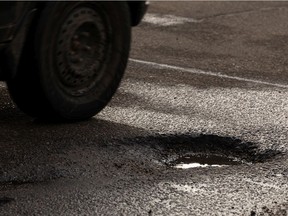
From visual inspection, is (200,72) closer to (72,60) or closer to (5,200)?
(72,60)

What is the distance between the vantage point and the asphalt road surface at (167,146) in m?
5.12

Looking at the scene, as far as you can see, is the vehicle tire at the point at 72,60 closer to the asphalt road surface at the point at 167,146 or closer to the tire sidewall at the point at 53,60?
the tire sidewall at the point at 53,60

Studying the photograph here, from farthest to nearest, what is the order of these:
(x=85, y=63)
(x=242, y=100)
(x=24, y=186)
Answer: (x=242, y=100)
(x=85, y=63)
(x=24, y=186)

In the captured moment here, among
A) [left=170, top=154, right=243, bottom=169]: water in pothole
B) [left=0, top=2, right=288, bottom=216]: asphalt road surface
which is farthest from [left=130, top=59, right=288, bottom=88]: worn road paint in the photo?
[left=170, top=154, right=243, bottom=169]: water in pothole

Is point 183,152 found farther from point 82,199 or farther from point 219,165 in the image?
point 82,199

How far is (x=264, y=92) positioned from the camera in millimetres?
7883

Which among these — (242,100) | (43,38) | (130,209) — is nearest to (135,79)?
(242,100)

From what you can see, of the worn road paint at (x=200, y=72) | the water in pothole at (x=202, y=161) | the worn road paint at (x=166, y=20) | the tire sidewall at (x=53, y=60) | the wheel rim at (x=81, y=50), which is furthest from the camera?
the worn road paint at (x=166, y=20)

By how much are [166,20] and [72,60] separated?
5055 millimetres

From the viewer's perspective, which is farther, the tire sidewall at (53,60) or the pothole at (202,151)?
the tire sidewall at (53,60)

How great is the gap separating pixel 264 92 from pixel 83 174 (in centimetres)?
280

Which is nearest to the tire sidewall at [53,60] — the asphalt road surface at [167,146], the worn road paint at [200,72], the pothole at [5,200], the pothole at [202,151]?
the asphalt road surface at [167,146]

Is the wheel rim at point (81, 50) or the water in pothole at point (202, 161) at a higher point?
the wheel rim at point (81, 50)

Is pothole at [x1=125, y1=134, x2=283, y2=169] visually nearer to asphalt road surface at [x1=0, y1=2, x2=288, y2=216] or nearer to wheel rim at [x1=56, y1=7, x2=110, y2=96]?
asphalt road surface at [x1=0, y1=2, x2=288, y2=216]
